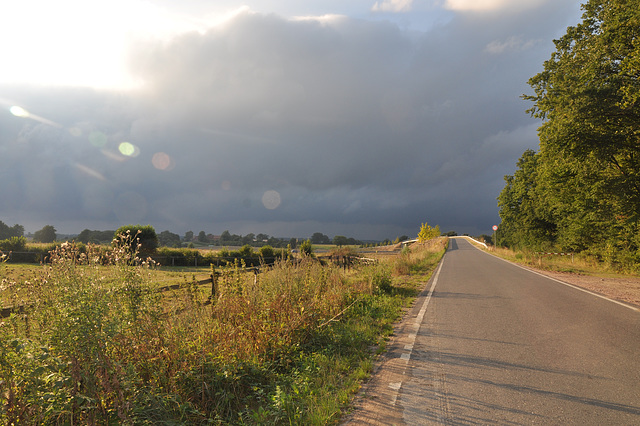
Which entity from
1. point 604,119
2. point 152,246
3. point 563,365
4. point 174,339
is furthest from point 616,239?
point 152,246

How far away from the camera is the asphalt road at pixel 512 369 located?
3654mm

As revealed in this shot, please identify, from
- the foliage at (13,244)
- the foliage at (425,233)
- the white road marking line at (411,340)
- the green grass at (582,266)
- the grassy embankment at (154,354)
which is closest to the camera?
the grassy embankment at (154,354)

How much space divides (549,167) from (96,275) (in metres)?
20.6

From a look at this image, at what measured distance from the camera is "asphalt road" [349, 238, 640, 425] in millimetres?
3654

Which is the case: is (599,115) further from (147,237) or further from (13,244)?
(13,244)

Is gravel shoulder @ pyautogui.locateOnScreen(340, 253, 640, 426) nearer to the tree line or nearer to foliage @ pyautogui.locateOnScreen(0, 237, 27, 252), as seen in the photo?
the tree line

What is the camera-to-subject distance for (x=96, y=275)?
13.7 feet

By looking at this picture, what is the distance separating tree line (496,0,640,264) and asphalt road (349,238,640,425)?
8192 millimetres

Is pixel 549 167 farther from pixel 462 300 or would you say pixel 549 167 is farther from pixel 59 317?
pixel 59 317

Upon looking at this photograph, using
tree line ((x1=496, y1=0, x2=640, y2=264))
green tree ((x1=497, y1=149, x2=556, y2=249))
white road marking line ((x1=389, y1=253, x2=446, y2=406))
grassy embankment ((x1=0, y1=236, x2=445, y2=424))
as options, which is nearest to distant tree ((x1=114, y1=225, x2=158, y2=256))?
white road marking line ((x1=389, y1=253, x2=446, y2=406))

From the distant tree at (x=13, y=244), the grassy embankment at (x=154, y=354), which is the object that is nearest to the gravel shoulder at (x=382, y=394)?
the grassy embankment at (x=154, y=354)

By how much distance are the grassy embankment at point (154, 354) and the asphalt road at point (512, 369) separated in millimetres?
708

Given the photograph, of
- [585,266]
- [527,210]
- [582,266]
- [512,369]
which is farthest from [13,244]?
[527,210]

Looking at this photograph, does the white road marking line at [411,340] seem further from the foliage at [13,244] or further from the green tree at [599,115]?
the foliage at [13,244]
